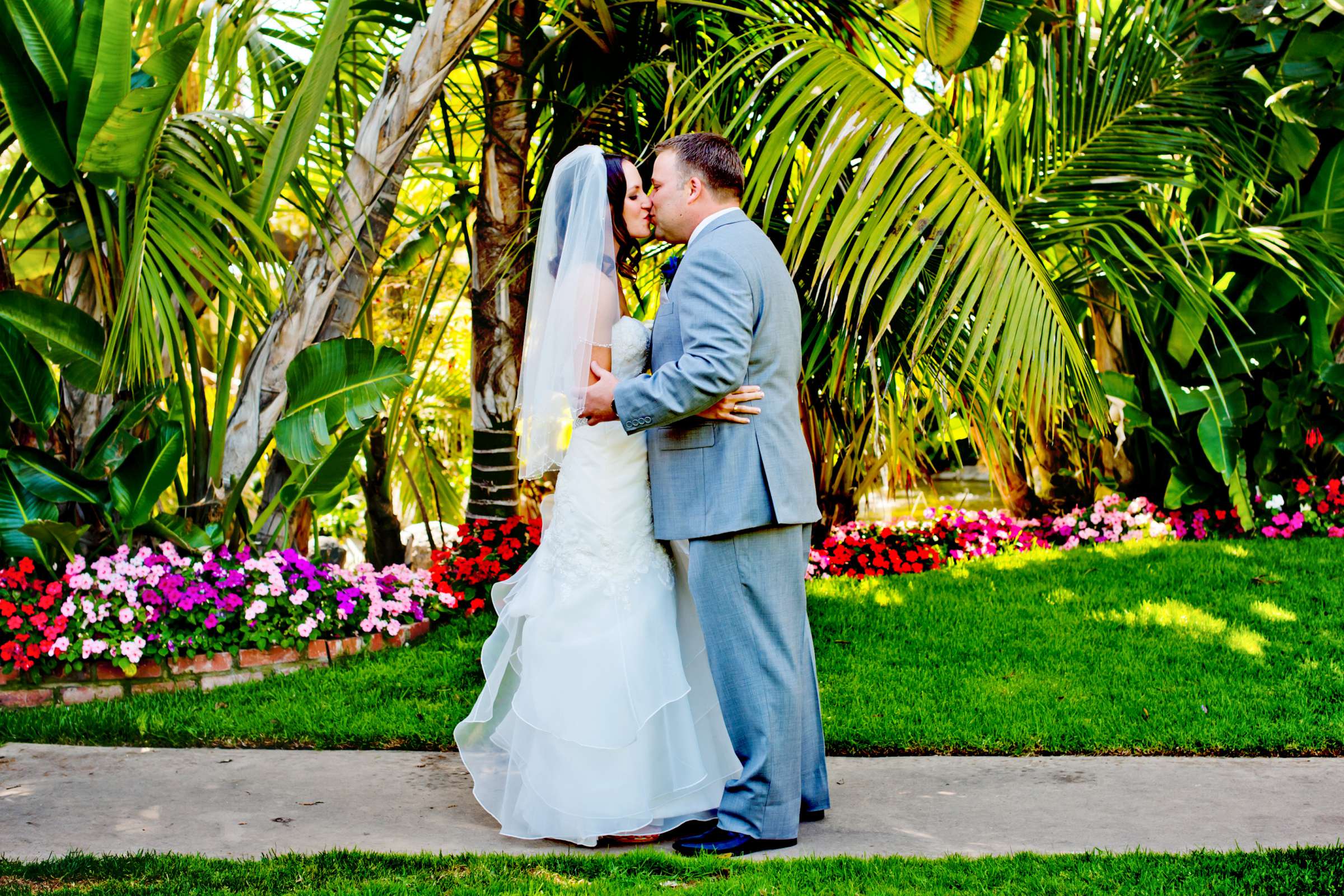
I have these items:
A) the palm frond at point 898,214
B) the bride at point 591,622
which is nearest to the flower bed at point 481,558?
the palm frond at point 898,214

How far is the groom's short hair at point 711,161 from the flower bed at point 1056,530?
3724mm

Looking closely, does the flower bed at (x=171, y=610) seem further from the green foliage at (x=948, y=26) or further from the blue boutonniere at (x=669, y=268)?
the green foliage at (x=948, y=26)

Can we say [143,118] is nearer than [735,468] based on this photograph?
No

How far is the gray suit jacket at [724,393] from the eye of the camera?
314 cm

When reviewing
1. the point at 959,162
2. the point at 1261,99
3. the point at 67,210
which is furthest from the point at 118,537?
the point at 1261,99

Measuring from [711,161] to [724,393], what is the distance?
0.72 m

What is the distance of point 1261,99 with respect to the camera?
6125 millimetres

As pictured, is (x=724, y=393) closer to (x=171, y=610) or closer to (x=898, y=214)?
(x=898, y=214)

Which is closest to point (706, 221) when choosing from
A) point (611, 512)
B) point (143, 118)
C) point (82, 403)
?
point (611, 512)

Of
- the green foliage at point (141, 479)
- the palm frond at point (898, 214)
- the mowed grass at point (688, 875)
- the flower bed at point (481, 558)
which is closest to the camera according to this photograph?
the mowed grass at point (688, 875)

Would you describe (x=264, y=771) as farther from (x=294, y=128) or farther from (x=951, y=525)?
(x=951, y=525)

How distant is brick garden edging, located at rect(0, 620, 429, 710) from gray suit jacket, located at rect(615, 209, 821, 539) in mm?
2535

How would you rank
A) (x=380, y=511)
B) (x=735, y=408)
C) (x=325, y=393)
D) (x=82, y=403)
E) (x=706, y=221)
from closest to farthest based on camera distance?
1. (x=735, y=408)
2. (x=706, y=221)
3. (x=325, y=393)
4. (x=82, y=403)
5. (x=380, y=511)

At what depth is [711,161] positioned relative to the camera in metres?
3.33
